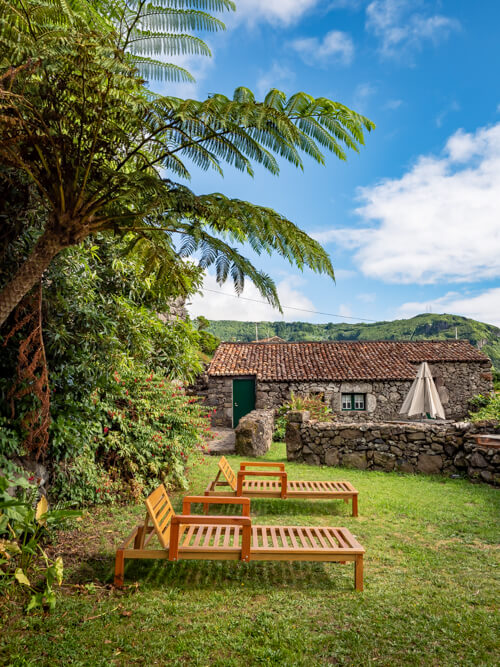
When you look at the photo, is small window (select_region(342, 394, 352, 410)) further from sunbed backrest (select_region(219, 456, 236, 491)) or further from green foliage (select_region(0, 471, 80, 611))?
green foliage (select_region(0, 471, 80, 611))

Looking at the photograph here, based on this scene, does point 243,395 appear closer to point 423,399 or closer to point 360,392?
point 360,392

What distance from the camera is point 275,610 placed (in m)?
3.23

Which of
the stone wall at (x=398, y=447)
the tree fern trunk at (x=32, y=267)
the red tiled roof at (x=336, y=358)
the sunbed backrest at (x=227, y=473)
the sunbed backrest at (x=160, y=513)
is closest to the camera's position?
the tree fern trunk at (x=32, y=267)

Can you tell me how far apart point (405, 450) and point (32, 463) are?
7490mm

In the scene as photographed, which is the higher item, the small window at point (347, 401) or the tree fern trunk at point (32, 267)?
the tree fern trunk at point (32, 267)

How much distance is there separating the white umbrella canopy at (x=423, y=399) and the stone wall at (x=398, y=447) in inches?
57.6

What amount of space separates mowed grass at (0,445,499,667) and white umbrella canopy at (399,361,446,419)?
17.9 feet

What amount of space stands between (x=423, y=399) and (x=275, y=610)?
8644 millimetres

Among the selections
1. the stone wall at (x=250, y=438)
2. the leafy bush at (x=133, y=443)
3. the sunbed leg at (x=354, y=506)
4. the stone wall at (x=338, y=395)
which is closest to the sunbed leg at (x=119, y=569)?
the leafy bush at (x=133, y=443)

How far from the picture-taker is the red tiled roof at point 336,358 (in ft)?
54.5

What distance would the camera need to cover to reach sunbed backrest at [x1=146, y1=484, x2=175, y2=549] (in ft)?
11.5

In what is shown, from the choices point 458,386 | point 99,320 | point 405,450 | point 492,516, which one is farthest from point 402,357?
point 99,320

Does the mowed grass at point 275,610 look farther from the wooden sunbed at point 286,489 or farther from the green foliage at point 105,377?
the green foliage at point 105,377

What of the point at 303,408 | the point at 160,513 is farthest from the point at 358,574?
the point at 303,408
